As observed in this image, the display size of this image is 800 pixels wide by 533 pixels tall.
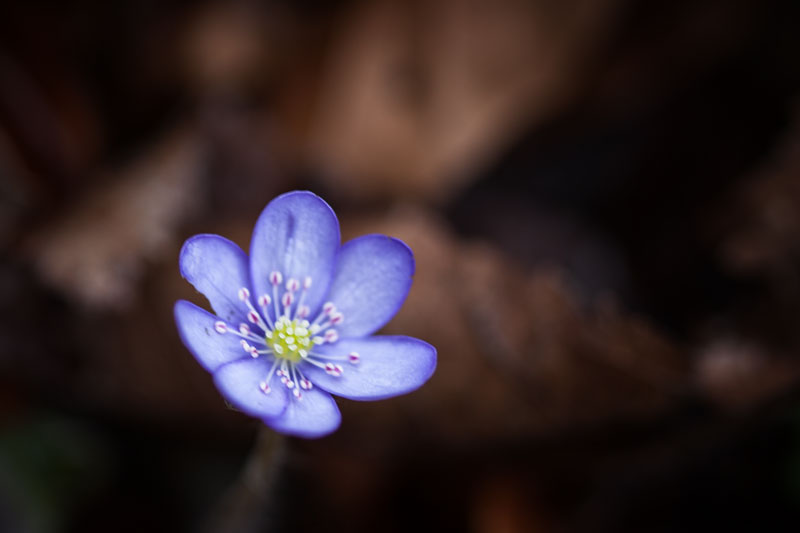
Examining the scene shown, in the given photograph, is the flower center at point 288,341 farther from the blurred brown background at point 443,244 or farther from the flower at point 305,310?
the blurred brown background at point 443,244

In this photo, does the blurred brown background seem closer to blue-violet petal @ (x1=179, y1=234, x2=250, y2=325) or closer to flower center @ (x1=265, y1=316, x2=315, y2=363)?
flower center @ (x1=265, y1=316, x2=315, y2=363)

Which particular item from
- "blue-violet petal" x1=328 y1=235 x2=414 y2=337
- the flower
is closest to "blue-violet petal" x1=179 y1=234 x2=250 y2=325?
the flower

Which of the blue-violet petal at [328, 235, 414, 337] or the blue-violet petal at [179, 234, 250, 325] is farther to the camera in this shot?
the blue-violet petal at [328, 235, 414, 337]

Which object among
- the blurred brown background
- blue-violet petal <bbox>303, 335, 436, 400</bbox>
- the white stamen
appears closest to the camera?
blue-violet petal <bbox>303, 335, 436, 400</bbox>

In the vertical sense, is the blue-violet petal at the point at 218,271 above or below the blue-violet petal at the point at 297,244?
below

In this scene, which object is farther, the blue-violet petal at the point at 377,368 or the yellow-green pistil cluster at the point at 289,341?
the yellow-green pistil cluster at the point at 289,341

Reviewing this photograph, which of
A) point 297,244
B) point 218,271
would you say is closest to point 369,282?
point 297,244

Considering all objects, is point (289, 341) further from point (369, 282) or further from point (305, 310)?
point (369, 282)

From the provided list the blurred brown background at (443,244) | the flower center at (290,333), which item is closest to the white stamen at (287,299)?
the flower center at (290,333)
